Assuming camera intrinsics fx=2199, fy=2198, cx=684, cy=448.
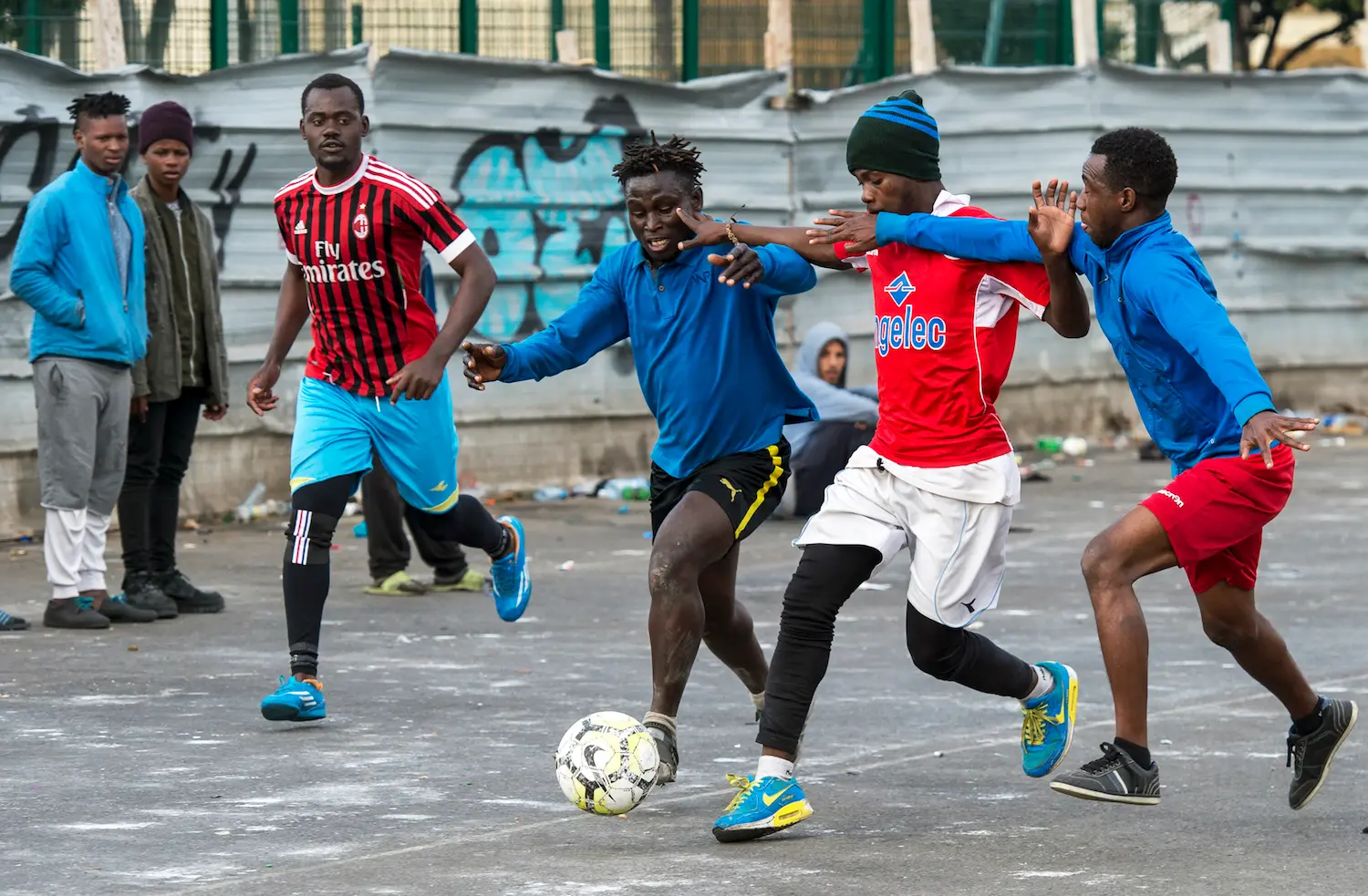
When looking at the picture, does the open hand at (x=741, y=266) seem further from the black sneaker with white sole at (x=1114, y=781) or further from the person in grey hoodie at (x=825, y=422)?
the person in grey hoodie at (x=825, y=422)

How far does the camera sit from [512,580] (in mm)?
8289

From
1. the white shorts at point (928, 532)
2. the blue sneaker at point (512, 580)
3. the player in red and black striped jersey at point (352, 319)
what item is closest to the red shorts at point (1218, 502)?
the white shorts at point (928, 532)

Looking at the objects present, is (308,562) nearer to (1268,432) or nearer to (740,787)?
(740,787)

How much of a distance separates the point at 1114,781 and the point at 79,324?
5.07 meters

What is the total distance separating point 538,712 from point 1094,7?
38.8 feet

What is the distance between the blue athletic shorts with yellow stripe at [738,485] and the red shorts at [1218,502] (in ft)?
3.80

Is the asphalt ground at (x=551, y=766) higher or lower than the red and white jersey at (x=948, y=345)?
lower

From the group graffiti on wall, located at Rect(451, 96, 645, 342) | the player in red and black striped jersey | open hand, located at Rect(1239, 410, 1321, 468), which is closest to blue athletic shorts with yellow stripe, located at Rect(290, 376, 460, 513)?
the player in red and black striped jersey

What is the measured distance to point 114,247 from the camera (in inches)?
356

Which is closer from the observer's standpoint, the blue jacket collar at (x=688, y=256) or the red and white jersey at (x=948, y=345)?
the red and white jersey at (x=948, y=345)

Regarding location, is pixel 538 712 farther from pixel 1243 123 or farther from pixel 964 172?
pixel 1243 123

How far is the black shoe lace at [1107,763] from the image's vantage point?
550 centimetres

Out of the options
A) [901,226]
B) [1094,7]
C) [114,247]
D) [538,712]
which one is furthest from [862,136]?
[1094,7]

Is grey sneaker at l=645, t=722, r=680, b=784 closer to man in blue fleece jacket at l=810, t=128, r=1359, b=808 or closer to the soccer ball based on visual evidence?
the soccer ball
